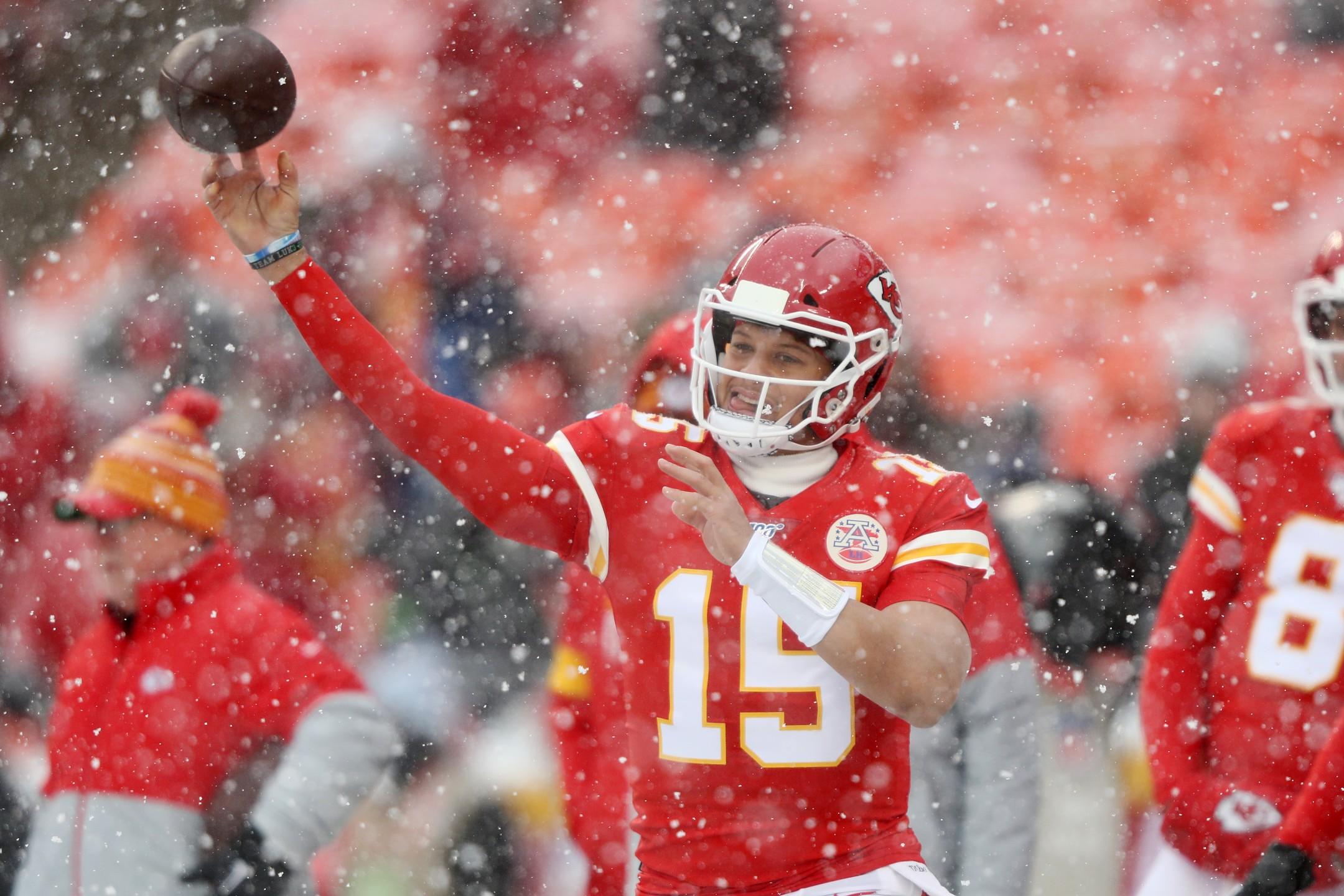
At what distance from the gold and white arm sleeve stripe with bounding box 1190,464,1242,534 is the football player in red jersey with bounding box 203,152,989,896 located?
4.26ft

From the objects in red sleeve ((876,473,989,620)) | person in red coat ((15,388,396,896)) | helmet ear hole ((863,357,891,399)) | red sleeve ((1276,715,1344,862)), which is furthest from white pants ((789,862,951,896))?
person in red coat ((15,388,396,896))

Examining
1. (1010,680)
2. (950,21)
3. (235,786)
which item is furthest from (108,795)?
(950,21)

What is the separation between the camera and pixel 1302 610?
11.0 ft

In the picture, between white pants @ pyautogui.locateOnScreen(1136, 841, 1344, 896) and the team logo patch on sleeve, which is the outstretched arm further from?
white pants @ pyautogui.locateOnScreen(1136, 841, 1344, 896)

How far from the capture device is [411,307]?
17.3 ft

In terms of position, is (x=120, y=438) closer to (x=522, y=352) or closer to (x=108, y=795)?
(x=108, y=795)

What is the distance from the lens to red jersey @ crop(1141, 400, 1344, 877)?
332 centimetres

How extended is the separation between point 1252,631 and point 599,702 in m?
1.47

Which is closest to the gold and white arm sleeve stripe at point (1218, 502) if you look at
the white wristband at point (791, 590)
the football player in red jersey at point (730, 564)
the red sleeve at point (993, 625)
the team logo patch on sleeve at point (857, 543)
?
the red sleeve at point (993, 625)

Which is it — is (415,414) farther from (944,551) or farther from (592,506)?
(944,551)

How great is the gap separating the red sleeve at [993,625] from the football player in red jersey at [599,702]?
0.77 metres

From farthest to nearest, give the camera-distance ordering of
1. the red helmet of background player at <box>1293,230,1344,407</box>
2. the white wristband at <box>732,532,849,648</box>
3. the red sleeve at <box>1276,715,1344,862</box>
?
the red helmet of background player at <box>1293,230,1344,407</box> < the red sleeve at <box>1276,715,1344,862</box> < the white wristband at <box>732,532,849,648</box>

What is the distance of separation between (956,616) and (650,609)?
0.45 meters

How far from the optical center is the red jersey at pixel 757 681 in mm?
2215
